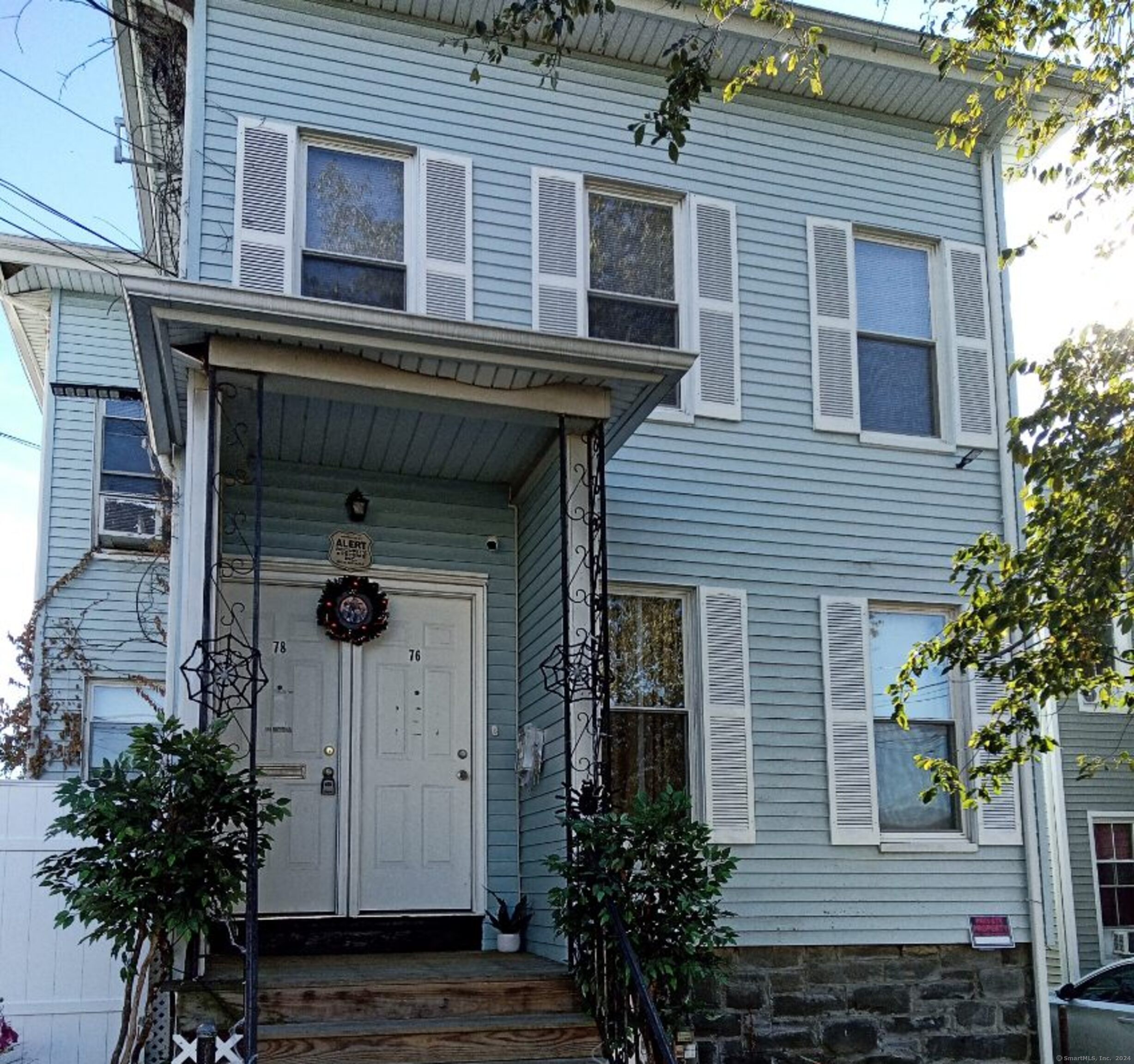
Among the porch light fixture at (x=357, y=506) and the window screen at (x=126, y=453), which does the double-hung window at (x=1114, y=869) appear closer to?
the porch light fixture at (x=357, y=506)

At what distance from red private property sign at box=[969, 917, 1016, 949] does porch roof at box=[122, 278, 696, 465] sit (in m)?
4.27

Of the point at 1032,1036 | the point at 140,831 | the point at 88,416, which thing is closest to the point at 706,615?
the point at 1032,1036

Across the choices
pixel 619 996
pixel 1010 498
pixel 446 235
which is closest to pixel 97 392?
pixel 446 235

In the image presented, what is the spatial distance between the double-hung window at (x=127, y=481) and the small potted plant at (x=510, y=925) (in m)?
5.51

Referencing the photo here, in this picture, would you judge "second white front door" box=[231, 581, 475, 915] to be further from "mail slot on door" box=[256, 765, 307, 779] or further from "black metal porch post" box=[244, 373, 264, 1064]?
"black metal porch post" box=[244, 373, 264, 1064]

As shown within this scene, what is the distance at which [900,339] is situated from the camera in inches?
380

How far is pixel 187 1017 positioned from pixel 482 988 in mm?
1371

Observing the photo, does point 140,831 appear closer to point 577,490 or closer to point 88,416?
point 577,490

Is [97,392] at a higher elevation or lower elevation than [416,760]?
higher

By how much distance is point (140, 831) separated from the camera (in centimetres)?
541

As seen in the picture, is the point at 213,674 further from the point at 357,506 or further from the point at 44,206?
the point at 44,206

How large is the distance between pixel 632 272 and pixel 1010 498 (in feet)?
10.3

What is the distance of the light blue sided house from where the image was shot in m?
7.14

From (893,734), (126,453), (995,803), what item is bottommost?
(995,803)
